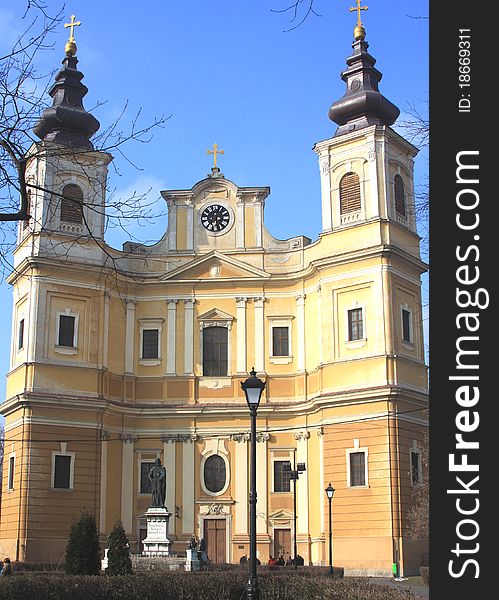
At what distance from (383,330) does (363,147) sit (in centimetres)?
833

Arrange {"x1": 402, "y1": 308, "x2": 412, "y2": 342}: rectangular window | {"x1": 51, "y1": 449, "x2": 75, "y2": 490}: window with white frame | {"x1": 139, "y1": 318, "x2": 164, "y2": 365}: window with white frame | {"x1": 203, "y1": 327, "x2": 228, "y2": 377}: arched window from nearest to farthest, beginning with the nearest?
1. {"x1": 51, "y1": 449, "x2": 75, "y2": 490}: window with white frame
2. {"x1": 402, "y1": 308, "x2": 412, "y2": 342}: rectangular window
3. {"x1": 203, "y1": 327, "x2": 228, "y2": 377}: arched window
4. {"x1": 139, "y1": 318, "x2": 164, "y2": 365}: window with white frame

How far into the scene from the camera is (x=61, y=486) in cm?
3778

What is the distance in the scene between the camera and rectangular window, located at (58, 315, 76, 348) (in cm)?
3950

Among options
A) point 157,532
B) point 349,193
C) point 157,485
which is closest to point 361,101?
point 349,193

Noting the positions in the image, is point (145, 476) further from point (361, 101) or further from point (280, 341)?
point (361, 101)

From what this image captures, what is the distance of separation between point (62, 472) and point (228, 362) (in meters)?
8.94

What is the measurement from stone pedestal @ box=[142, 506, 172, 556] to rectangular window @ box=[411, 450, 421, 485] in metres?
11.3

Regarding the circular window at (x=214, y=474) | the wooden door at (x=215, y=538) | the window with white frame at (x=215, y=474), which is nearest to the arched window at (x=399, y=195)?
the window with white frame at (x=215, y=474)

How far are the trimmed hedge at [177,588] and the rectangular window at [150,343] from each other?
24980 millimetres

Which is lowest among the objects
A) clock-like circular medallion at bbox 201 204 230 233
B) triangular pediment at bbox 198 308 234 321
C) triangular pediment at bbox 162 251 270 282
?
triangular pediment at bbox 198 308 234 321

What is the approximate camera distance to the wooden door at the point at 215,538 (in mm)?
39156

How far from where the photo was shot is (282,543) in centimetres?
3884

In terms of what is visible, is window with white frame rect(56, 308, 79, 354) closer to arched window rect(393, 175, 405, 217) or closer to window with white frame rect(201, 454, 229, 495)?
window with white frame rect(201, 454, 229, 495)

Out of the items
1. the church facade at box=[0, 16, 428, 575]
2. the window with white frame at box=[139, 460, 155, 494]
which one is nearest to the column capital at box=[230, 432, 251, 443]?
the church facade at box=[0, 16, 428, 575]
